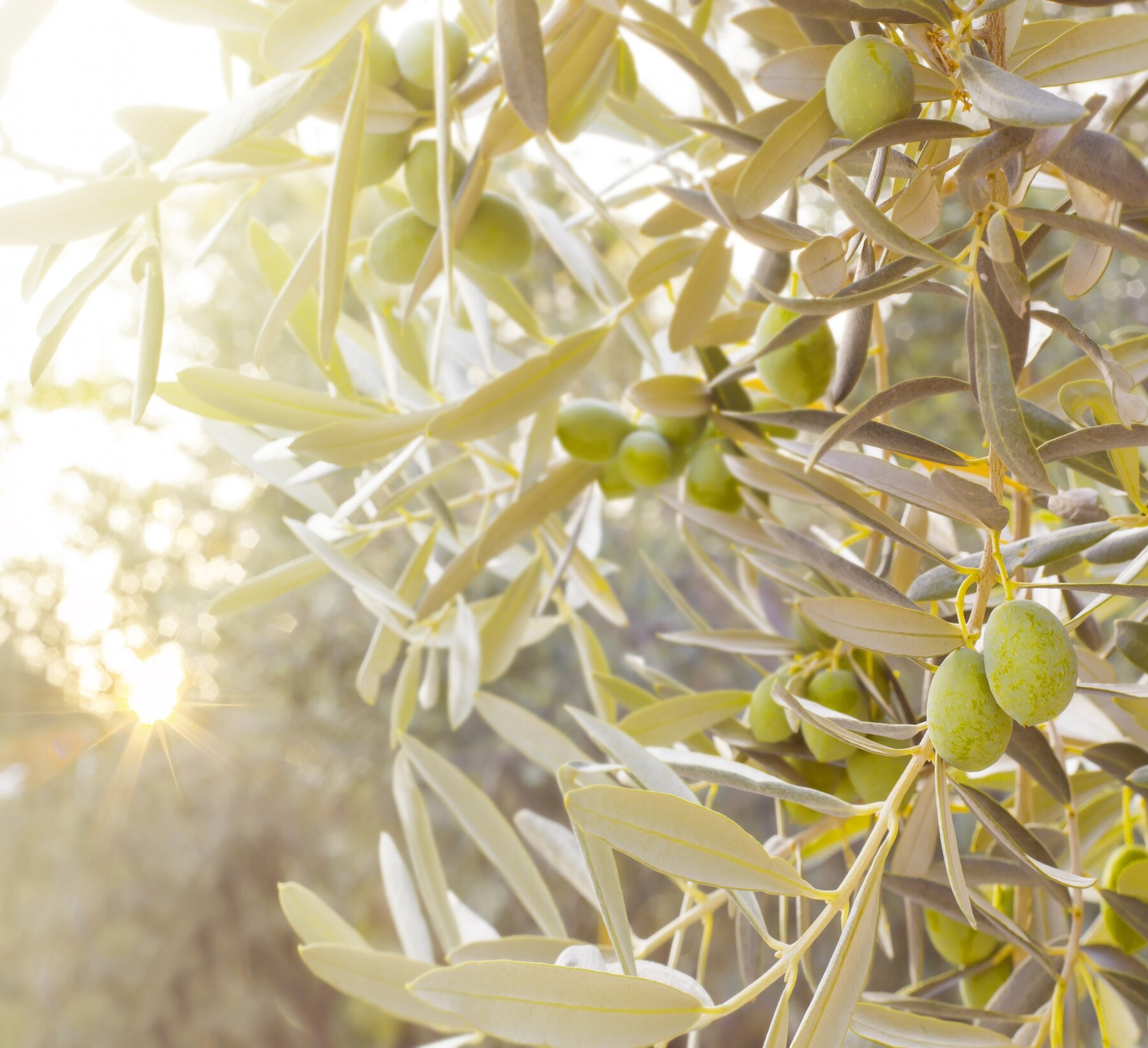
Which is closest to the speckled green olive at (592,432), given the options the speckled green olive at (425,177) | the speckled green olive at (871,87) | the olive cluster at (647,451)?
the olive cluster at (647,451)

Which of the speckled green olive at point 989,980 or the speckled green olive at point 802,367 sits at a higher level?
the speckled green olive at point 802,367

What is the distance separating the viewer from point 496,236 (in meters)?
0.36

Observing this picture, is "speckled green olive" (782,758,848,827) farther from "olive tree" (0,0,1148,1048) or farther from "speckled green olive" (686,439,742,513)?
"speckled green olive" (686,439,742,513)

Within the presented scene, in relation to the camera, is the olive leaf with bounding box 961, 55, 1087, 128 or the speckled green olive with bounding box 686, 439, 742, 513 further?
the speckled green olive with bounding box 686, 439, 742, 513

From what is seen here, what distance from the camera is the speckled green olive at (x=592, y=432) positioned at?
397 mm

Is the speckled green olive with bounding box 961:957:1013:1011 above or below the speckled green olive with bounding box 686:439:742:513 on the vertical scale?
below

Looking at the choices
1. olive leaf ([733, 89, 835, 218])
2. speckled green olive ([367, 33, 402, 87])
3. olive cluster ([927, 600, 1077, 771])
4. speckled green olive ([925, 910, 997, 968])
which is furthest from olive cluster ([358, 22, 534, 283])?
speckled green olive ([925, 910, 997, 968])

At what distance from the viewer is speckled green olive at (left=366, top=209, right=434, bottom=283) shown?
0.35 m

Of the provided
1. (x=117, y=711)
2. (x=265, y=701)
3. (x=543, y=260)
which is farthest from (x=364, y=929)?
(x=543, y=260)

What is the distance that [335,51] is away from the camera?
0.88ft

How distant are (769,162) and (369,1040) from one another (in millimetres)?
2693

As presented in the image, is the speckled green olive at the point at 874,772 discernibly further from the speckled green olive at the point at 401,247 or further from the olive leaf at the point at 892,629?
the speckled green olive at the point at 401,247

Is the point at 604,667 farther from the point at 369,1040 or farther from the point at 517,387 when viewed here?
the point at 369,1040

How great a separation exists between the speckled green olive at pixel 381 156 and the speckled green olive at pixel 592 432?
0.12 metres
